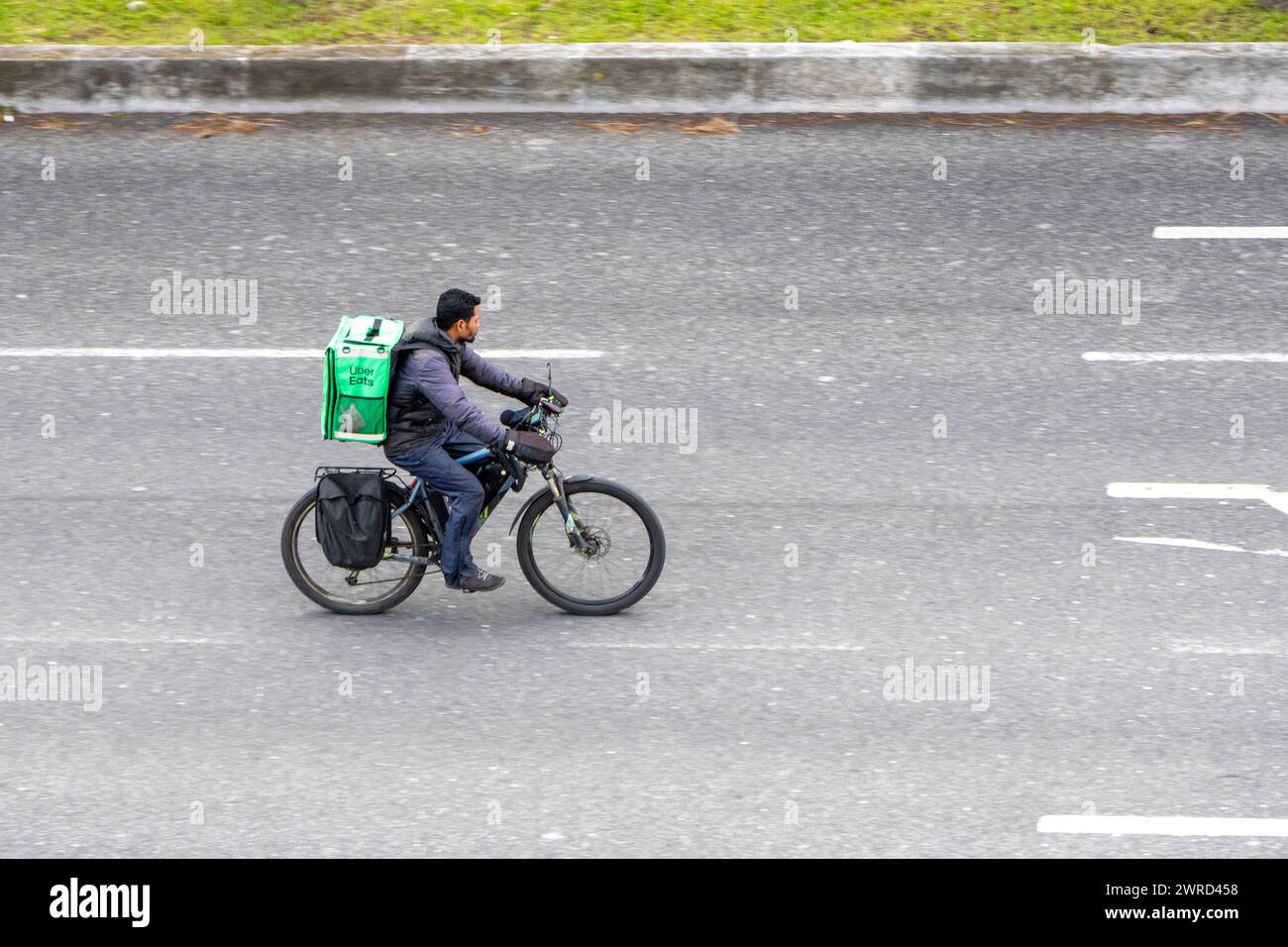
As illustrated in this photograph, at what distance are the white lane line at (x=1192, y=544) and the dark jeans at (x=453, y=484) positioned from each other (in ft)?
10.1

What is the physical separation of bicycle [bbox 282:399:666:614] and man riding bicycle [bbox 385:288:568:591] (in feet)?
0.30

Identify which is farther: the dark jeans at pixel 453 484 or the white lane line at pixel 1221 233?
the white lane line at pixel 1221 233

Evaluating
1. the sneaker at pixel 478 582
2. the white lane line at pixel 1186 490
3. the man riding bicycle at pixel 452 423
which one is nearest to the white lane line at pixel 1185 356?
the white lane line at pixel 1186 490

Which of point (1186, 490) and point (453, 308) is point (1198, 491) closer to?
point (1186, 490)

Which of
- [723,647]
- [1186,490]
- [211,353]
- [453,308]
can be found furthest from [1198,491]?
[211,353]

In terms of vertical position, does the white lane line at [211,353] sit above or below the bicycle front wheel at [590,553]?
above

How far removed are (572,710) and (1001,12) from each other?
878cm

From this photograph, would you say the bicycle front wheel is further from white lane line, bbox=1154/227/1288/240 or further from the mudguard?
white lane line, bbox=1154/227/1288/240

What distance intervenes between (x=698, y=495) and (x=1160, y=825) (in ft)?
10.5

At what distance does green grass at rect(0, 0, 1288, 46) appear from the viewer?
13.3 metres

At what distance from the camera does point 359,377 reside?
736 centimetres

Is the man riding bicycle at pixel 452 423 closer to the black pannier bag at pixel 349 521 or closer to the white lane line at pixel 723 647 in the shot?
the black pannier bag at pixel 349 521

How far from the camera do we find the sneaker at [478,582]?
7.72m

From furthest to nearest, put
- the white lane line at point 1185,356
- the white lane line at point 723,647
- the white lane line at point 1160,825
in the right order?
the white lane line at point 1185,356 → the white lane line at point 723,647 → the white lane line at point 1160,825
